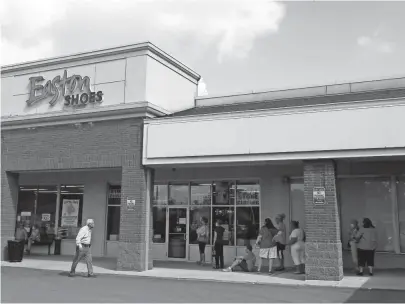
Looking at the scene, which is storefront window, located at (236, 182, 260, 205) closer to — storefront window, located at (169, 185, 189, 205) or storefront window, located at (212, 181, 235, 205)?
storefront window, located at (212, 181, 235, 205)

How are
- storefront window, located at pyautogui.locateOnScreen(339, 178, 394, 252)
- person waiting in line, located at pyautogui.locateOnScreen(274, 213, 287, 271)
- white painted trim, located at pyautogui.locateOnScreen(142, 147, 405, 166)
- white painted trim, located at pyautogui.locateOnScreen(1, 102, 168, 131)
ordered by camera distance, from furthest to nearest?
white painted trim, located at pyautogui.locateOnScreen(1, 102, 168, 131)
storefront window, located at pyautogui.locateOnScreen(339, 178, 394, 252)
person waiting in line, located at pyautogui.locateOnScreen(274, 213, 287, 271)
white painted trim, located at pyautogui.locateOnScreen(142, 147, 405, 166)

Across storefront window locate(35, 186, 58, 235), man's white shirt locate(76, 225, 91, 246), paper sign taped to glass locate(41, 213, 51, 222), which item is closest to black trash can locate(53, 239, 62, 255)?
storefront window locate(35, 186, 58, 235)

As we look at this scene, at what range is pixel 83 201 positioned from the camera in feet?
66.3

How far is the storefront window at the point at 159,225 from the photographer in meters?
18.7

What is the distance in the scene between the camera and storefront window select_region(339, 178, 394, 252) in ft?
51.3

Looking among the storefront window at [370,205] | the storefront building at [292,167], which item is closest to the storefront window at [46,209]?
the storefront building at [292,167]

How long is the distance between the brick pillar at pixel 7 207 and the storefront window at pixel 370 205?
41.0ft

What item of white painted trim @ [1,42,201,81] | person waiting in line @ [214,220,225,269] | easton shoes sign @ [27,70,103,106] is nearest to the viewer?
person waiting in line @ [214,220,225,269]

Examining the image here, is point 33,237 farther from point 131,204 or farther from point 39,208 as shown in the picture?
point 131,204

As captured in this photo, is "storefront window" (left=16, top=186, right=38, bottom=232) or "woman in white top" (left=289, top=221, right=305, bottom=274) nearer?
"woman in white top" (left=289, top=221, right=305, bottom=274)

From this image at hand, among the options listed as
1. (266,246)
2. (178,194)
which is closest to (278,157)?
(266,246)

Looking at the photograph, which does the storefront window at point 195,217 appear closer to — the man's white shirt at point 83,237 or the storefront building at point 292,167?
the storefront building at point 292,167

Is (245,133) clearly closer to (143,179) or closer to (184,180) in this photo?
(143,179)

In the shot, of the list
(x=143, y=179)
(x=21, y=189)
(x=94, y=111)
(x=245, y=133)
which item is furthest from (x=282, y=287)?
(x=21, y=189)
